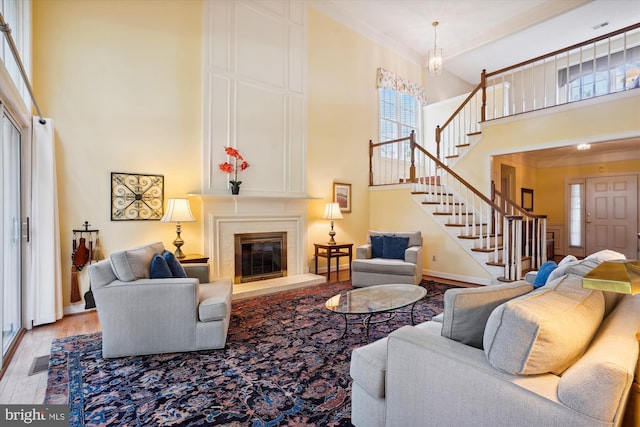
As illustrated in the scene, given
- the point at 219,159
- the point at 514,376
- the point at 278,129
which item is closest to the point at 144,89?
the point at 219,159

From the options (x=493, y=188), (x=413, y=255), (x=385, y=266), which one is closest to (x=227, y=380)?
(x=385, y=266)

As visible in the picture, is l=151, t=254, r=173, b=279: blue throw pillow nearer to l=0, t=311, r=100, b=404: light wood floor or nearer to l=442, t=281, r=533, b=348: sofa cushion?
l=0, t=311, r=100, b=404: light wood floor

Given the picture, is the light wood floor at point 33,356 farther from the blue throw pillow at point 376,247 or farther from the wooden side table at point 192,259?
the blue throw pillow at point 376,247

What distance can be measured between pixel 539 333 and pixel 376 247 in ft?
12.7

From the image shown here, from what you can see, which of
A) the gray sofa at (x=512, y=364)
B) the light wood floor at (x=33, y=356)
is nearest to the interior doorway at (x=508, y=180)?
the gray sofa at (x=512, y=364)

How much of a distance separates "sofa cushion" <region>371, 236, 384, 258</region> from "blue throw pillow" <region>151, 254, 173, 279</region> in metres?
3.06

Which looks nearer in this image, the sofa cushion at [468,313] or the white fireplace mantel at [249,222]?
the sofa cushion at [468,313]

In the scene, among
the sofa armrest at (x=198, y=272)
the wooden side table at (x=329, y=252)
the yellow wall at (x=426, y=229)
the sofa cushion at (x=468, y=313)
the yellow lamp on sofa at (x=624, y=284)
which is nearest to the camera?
the yellow lamp on sofa at (x=624, y=284)

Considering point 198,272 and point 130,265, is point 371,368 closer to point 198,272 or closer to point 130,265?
point 130,265

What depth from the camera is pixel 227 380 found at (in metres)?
2.08

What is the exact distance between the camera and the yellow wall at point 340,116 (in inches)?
221

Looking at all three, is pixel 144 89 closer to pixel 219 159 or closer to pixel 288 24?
pixel 219 159

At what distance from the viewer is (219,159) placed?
176 inches

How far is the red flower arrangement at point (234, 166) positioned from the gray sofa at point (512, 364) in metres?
3.46
